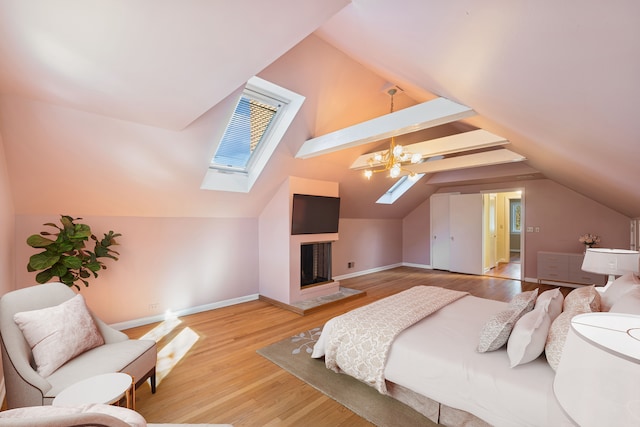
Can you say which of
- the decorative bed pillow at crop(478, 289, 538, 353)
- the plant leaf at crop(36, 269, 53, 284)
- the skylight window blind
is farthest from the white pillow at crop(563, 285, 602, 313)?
the plant leaf at crop(36, 269, 53, 284)

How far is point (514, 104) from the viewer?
1.85m

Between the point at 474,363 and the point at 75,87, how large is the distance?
3379mm

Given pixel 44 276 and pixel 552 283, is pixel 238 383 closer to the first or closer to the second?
pixel 44 276

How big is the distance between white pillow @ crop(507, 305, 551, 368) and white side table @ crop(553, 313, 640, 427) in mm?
1013

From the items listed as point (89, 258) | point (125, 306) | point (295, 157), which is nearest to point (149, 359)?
point (89, 258)

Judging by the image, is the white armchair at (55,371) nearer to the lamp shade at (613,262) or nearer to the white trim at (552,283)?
the lamp shade at (613,262)

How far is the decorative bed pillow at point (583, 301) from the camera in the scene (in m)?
1.82

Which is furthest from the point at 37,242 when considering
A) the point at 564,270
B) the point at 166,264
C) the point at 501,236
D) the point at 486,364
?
the point at 501,236

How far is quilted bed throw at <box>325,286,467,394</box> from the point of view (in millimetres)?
2145

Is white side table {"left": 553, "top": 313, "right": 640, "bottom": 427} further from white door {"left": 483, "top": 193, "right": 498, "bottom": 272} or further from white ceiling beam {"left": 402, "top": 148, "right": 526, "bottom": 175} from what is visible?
white door {"left": 483, "top": 193, "right": 498, "bottom": 272}

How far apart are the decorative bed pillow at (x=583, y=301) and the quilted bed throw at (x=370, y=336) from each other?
3.37 ft

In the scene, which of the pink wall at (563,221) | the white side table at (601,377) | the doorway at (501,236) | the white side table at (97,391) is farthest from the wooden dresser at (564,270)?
the white side table at (97,391)

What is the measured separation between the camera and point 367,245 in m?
7.03

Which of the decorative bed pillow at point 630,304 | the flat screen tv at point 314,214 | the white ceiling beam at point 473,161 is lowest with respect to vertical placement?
the decorative bed pillow at point 630,304
